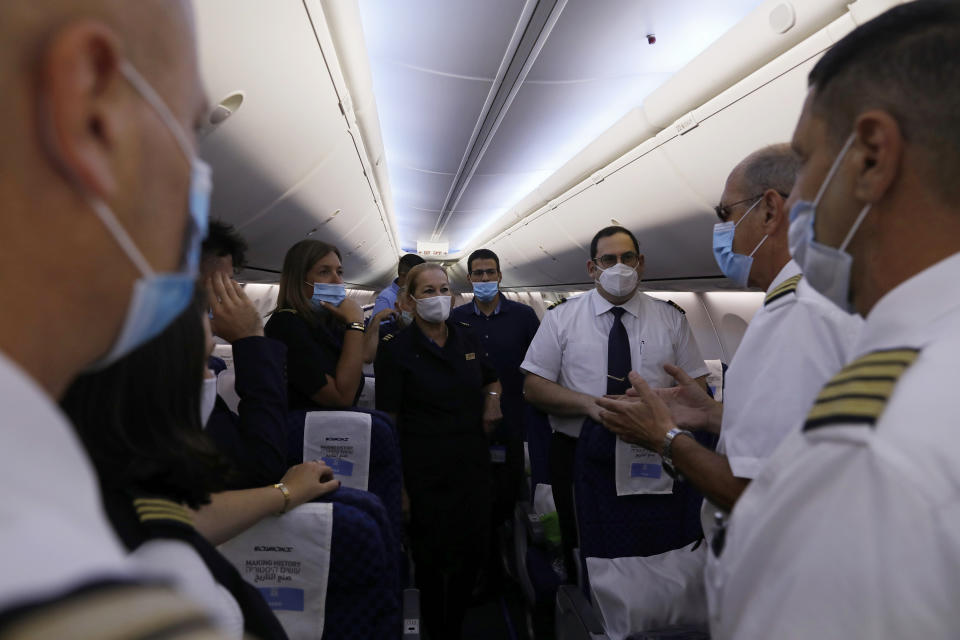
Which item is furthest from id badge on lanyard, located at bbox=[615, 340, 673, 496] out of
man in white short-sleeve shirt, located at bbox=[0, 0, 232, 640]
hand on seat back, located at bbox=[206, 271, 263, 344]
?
man in white short-sleeve shirt, located at bbox=[0, 0, 232, 640]

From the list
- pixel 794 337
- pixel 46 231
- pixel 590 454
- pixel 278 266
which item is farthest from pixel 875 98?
pixel 278 266

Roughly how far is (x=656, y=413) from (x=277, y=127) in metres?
2.22

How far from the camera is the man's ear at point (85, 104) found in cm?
40

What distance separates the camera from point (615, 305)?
10.4 feet

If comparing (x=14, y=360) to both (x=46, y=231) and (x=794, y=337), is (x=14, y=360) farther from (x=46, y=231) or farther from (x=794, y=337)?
(x=794, y=337)

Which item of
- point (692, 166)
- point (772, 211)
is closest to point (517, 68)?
point (692, 166)

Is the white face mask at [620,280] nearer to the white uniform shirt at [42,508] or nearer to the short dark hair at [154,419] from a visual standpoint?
the short dark hair at [154,419]

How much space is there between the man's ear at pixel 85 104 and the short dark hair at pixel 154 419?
1.96 feet

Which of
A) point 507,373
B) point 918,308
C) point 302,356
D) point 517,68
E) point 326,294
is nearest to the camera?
point 918,308

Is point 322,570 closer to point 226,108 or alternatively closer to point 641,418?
point 641,418

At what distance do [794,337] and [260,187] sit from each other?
278 cm

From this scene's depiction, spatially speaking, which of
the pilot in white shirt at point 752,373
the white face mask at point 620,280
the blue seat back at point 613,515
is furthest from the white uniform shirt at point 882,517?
the white face mask at point 620,280

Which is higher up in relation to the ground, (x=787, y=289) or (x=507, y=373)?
(x=787, y=289)

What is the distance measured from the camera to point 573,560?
255 cm
